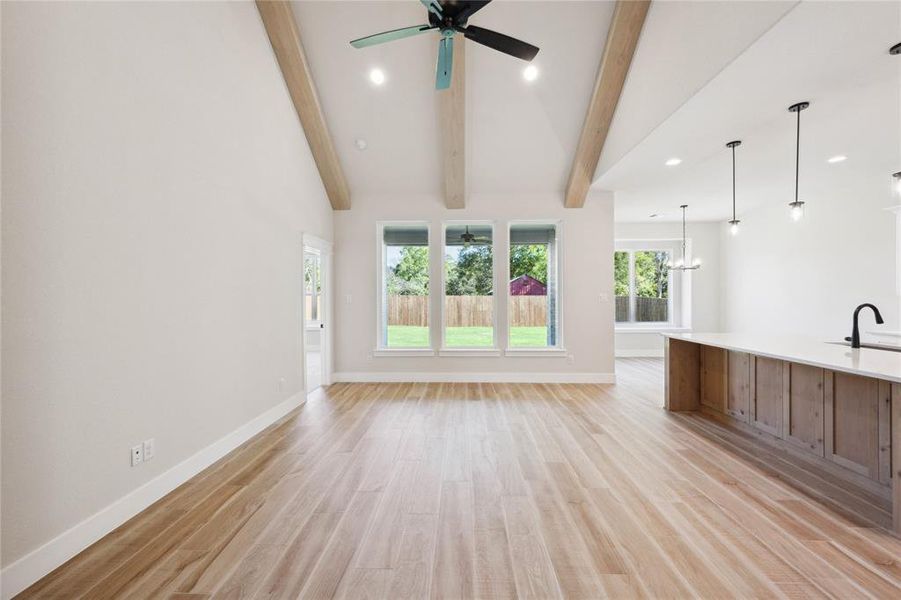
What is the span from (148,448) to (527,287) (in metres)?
4.76

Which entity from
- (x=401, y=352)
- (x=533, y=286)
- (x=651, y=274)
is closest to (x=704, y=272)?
(x=651, y=274)

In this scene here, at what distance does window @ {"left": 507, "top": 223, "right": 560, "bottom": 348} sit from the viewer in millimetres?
5660

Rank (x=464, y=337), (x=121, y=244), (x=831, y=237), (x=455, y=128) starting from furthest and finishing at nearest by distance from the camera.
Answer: (x=464, y=337) < (x=831, y=237) < (x=455, y=128) < (x=121, y=244)

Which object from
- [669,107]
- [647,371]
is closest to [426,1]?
[669,107]

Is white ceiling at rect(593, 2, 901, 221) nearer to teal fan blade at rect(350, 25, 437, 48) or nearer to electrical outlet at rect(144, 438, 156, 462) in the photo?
teal fan blade at rect(350, 25, 437, 48)

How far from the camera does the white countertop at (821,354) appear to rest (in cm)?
209

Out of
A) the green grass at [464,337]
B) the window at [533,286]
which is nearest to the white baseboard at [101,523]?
the green grass at [464,337]

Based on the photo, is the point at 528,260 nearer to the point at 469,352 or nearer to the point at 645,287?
the point at 469,352

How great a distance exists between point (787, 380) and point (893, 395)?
92cm

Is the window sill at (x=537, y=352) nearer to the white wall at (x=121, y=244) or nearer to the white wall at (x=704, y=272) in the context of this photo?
the white wall at (x=121, y=244)

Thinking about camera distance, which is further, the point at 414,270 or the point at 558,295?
the point at 414,270

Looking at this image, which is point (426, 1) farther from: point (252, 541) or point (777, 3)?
point (252, 541)

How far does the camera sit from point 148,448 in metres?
2.25

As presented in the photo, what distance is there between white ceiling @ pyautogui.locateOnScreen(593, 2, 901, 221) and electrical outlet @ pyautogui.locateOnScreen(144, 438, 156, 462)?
4.34 meters
